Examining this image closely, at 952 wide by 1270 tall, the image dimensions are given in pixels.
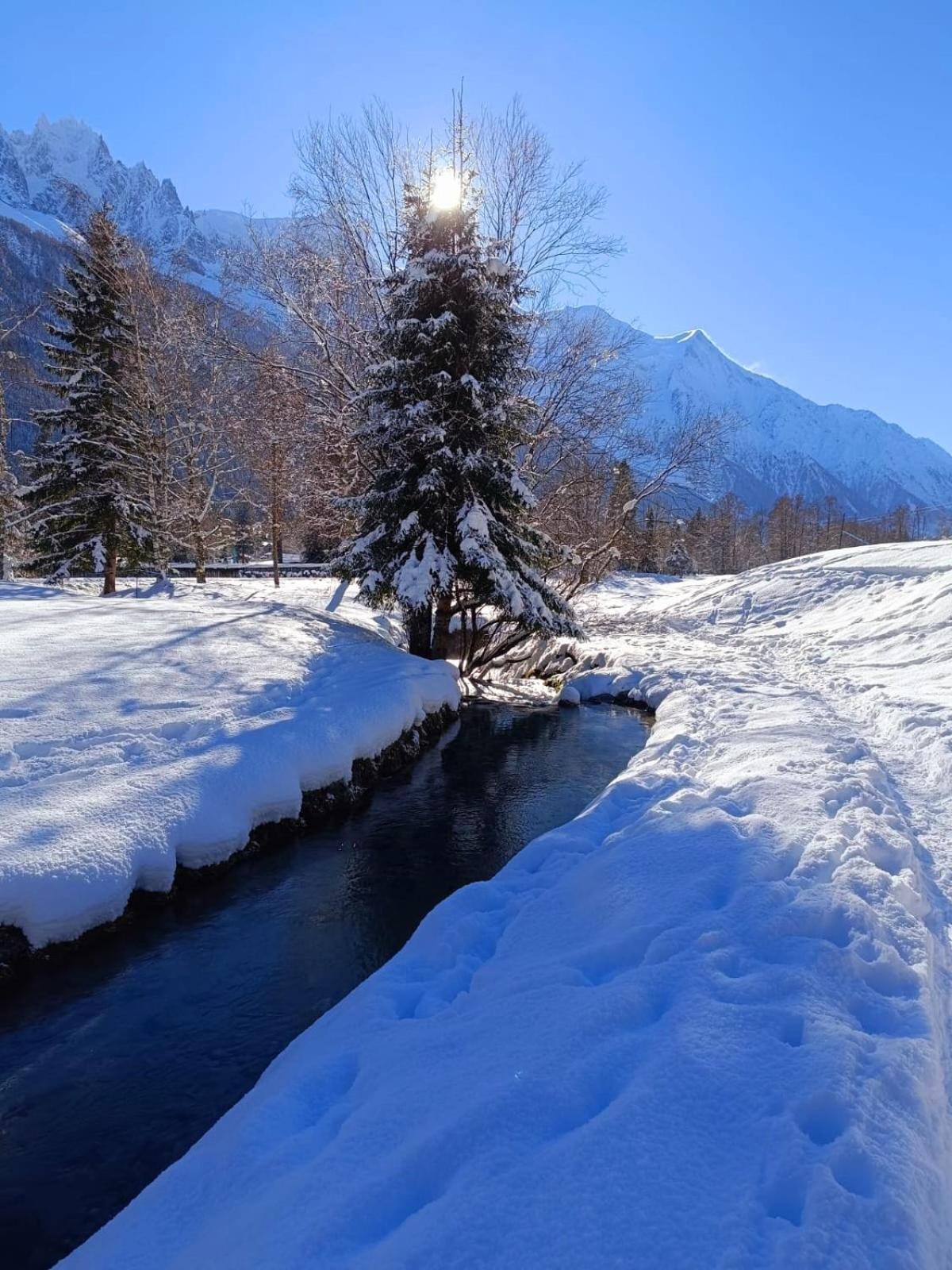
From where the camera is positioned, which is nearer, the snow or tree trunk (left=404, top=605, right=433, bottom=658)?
tree trunk (left=404, top=605, right=433, bottom=658)

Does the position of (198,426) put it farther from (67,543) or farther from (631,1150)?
(631,1150)

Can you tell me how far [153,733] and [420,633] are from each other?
6.61 metres

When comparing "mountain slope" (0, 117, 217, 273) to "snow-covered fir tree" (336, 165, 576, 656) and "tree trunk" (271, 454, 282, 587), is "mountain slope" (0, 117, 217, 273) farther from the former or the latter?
"snow-covered fir tree" (336, 165, 576, 656)

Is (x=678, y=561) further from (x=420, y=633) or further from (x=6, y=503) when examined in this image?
(x=6, y=503)

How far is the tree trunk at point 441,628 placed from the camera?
12.2 meters

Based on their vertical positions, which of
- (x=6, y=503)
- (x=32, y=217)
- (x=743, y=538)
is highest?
(x=32, y=217)

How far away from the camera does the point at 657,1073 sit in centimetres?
242

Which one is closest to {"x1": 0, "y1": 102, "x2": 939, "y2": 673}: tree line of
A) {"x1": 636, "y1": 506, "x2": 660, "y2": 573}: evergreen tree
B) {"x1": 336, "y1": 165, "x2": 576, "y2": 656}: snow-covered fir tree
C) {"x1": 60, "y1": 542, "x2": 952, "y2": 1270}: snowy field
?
{"x1": 336, "y1": 165, "x2": 576, "y2": 656}: snow-covered fir tree

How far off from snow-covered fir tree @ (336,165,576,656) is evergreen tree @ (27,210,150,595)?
8610 mm

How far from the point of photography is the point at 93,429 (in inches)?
643

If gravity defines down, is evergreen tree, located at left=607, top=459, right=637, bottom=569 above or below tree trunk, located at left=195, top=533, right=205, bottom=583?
above

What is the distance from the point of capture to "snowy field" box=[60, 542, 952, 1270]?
1912 mm

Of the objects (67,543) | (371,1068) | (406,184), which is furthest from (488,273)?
(67,543)

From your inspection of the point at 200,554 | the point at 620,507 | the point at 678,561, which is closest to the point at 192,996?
the point at 620,507
